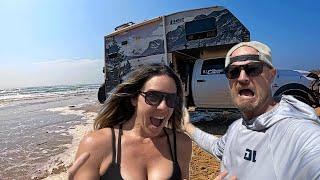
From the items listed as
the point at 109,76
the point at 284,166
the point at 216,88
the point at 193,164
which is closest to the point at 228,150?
the point at 284,166

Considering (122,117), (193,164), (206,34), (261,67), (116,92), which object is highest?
(206,34)

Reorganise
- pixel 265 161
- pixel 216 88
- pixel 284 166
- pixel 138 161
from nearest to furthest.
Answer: pixel 284 166
pixel 265 161
pixel 138 161
pixel 216 88

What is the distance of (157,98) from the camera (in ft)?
9.21

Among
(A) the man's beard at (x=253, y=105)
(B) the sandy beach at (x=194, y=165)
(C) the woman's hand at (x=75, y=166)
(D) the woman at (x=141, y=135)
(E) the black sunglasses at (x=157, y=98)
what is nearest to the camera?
(C) the woman's hand at (x=75, y=166)

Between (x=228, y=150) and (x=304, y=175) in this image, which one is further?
(x=228, y=150)

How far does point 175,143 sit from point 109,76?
11.8m

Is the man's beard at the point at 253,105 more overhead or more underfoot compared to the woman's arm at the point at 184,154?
more overhead

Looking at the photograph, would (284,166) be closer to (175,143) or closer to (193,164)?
(175,143)

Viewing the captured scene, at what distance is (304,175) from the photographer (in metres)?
1.77

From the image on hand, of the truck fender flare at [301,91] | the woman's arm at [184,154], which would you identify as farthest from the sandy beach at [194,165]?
the woman's arm at [184,154]

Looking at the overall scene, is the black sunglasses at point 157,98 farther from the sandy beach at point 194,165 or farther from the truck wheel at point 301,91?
the truck wheel at point 301,91

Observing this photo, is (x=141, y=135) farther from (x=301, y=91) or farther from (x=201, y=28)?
(x=201, y=28)

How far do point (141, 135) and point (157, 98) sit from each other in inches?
13.7

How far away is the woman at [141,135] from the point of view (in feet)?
8.32
